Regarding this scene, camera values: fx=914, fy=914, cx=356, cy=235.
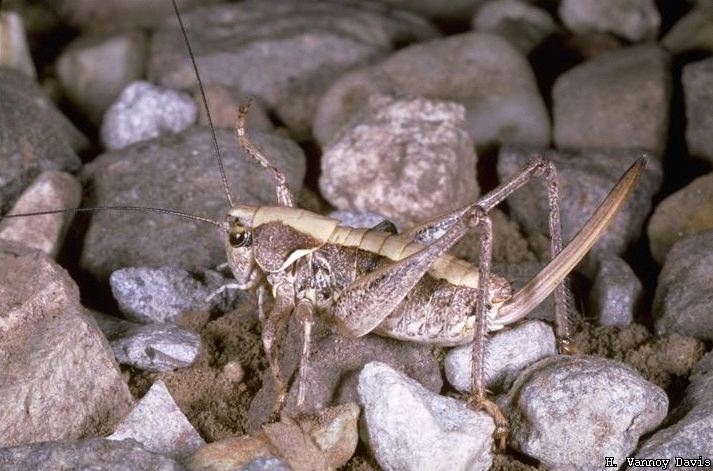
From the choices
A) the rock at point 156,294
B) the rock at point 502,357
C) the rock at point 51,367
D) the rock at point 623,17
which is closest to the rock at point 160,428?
the rock at point 51,367

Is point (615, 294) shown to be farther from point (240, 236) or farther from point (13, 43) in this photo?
point (13, 43)

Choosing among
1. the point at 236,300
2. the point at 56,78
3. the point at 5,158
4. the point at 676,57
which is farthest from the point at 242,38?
the point at 676,57

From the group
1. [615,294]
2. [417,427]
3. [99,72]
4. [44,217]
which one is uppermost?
[99,72]

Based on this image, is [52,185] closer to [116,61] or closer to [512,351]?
[116,61]

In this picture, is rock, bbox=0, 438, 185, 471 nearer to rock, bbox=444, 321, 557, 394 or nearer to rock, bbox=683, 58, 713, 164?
rock, bbox=444, 321, 557, 394

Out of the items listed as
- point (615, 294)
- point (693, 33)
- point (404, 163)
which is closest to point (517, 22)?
point (693, 33)

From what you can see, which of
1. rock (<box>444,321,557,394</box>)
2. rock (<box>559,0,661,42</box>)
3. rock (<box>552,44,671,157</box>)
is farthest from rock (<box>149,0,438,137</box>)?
rock (<box>444,321,557,394</box>)
